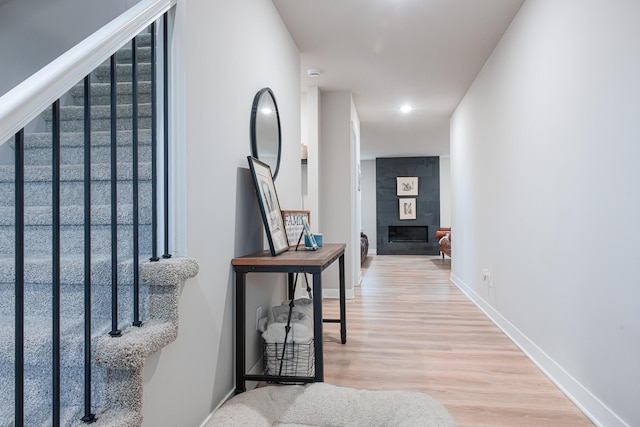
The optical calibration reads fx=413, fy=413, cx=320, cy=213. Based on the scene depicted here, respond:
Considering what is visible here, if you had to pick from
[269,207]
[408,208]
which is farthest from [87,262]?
[408,208]

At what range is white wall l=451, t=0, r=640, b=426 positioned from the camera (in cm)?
163

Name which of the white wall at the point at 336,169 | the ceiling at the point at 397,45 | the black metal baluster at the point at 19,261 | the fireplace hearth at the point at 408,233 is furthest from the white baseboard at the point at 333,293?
the fireplace hearth at the point at 408,233

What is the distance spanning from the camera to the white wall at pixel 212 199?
155 centimetres

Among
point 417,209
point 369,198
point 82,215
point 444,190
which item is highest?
point 444,190

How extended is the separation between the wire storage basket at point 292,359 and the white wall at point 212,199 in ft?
0.44

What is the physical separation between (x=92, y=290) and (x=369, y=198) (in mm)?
9693

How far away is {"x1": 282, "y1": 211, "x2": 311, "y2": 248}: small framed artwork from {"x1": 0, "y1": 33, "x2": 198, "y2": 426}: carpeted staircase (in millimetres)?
1061

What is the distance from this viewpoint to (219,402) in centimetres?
187

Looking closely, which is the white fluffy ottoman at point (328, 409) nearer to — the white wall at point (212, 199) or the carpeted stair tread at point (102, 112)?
the white wall at point (212, 199)

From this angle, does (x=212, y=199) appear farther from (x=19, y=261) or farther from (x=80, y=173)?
(x=19, y=261)

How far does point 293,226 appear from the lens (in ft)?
8.77

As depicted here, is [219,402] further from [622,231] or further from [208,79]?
[622,231]

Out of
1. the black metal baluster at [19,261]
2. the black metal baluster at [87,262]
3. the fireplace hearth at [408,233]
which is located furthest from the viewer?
the fireplace hearth at [408,233]

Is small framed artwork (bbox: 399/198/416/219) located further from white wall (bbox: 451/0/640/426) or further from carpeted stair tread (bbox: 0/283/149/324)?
carpeted stair tread (bbox: 0/283/149/324)
